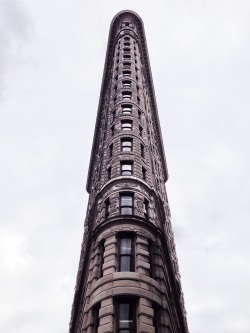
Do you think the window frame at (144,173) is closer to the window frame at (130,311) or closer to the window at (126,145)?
the window at (126,145)

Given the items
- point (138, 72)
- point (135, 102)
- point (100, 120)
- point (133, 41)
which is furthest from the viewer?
point (133, 41)

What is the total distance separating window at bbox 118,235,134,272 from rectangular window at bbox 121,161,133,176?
27.1 ft

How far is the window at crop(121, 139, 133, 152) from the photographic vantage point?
126ft

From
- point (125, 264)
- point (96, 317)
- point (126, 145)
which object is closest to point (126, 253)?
point (125, 264)

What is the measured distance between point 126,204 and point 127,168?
17.9 ft

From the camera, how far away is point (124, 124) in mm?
42062

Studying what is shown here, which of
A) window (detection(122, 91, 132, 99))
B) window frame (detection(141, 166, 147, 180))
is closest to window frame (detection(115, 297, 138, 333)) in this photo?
window frame (detection(141, 166, 147, 180))

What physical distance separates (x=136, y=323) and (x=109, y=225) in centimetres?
818

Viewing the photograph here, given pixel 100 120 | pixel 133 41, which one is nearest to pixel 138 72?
pixel 100 120

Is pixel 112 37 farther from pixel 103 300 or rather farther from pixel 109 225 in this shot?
pixel 103 300

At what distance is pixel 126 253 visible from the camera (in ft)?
87.0

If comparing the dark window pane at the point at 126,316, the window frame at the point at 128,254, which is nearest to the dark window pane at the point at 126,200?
the window frame at the point at 128,254

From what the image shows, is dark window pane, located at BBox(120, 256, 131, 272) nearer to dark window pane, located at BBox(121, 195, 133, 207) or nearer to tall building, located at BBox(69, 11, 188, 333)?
tall building, located at BBox(69, 11, 188, 333)

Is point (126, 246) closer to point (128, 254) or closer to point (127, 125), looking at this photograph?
point (128, 254)
